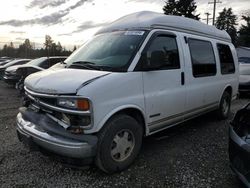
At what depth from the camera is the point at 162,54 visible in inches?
166

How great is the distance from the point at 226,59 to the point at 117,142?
13.7ft

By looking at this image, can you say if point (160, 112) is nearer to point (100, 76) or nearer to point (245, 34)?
point (100, 76)

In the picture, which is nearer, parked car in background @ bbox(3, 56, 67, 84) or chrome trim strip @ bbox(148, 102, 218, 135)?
chrome trim strip @ bbox(148, 102, 218, 135)

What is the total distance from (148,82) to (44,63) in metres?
8.92

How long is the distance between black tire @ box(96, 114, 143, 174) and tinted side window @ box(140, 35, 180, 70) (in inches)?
35.0

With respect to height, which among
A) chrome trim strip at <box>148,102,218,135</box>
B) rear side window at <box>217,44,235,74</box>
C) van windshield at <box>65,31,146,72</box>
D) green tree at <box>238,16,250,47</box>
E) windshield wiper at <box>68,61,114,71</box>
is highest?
van windshield at <box>65,31,146,72</box>

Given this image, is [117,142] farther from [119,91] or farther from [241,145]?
[241,145]

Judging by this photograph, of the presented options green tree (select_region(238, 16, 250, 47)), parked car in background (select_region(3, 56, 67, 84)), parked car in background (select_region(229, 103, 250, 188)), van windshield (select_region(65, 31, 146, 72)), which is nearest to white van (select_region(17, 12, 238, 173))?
van windshield (select_region(65, 31, 146, 72))

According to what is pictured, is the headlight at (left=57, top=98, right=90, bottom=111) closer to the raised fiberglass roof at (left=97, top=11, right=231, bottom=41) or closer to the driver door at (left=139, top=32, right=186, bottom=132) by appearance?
the driver door at (left=139, top=32, right=186, bottom=132)

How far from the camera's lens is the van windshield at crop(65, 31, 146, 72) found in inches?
152

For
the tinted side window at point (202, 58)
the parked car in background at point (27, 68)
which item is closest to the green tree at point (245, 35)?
the parked car in background at point (27, 68)

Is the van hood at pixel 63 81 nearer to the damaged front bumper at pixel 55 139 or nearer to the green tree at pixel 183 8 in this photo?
the damaged front bumper at pixel 55 139

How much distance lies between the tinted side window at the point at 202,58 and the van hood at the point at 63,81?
2.22 m

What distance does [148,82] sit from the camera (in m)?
4.01
